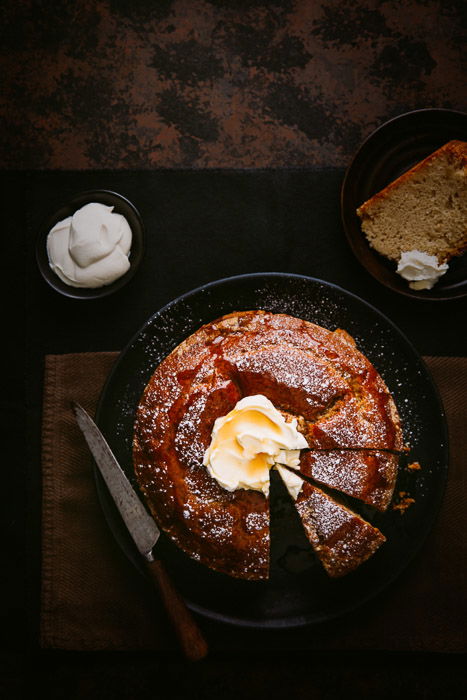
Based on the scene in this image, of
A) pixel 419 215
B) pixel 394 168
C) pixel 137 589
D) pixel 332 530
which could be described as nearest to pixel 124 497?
pixel 137 589

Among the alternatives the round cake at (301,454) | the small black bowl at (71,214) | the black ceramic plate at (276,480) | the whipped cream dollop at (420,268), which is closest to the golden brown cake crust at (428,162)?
the whipped cream dollop at (420,268)

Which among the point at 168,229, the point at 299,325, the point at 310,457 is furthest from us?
the point at 168,229

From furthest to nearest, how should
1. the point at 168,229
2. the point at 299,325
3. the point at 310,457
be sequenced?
the point at 168,229 < the point at 299,325 < the point at 310,457

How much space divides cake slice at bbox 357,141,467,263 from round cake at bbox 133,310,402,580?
69cm

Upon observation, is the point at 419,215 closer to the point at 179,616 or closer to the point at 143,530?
the point at 143,530

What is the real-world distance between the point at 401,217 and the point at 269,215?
0.65m

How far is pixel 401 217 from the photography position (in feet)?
8.69

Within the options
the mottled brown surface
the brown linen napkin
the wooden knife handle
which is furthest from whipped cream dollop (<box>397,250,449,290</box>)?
the wooden knife handle

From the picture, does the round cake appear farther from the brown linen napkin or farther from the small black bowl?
the small black bowl

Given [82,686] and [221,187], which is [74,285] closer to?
[221,187]

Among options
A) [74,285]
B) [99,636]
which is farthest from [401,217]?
[99,636]

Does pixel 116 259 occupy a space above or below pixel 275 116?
below

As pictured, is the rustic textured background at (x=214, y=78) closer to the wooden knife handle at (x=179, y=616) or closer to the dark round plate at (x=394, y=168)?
the dark round plate at (x=394, y=168)

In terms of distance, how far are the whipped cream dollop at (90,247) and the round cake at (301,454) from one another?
0.61 metres
